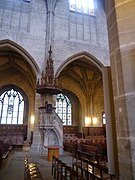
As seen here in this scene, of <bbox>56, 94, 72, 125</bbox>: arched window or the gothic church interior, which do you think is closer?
the gothic church interior

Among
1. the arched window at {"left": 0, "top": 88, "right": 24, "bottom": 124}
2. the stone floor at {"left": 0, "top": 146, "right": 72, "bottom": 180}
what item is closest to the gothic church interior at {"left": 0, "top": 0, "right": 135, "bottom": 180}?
the arched window at {"left": 0, "top": 88, "right": 24, "bottom": 124}

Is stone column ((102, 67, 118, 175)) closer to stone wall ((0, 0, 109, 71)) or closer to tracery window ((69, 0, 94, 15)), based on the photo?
stone wall ((0, 0, 109, 71))

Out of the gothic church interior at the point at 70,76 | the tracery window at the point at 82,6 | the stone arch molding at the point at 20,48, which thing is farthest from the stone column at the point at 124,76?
the tracery window at the point at 82,6

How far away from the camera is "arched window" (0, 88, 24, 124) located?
17.6 m

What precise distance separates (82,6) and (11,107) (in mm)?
12812

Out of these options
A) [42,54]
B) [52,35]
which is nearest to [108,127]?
[42,54]

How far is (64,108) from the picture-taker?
19391mm

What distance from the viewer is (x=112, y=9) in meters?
1.77

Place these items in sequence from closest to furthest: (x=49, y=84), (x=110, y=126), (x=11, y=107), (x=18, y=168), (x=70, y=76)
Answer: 1. (x=110, y=126)
2. (x=18, y=168)
3. (x=49, y=84)
4. (x=11, y=107)
5. (x=70, y=76)

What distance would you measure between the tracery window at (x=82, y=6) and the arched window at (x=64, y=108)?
9.64m

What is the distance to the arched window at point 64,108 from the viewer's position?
750 inches

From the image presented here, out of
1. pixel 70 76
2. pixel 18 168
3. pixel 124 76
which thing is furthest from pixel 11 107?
pixel 124 76

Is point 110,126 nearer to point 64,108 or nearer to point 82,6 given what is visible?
point 82,6

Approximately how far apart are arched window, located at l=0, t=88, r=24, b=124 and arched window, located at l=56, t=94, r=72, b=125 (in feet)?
13.7
